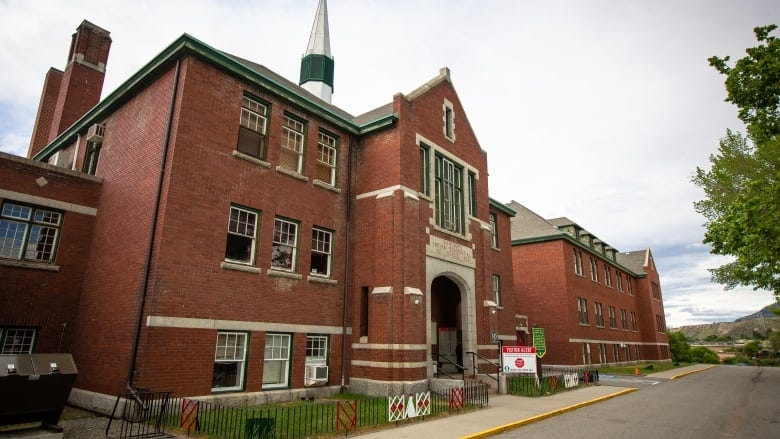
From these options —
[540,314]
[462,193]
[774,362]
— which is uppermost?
[462,193]

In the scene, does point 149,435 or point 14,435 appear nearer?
point 14,435

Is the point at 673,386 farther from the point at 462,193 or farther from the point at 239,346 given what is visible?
the point at 239,346

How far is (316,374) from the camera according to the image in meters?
15.4

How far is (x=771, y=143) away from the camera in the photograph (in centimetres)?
1795

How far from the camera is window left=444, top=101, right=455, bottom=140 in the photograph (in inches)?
856

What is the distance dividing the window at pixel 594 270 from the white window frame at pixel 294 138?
31795 millimetres

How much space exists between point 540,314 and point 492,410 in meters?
22.5

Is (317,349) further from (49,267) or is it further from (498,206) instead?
(498,206)

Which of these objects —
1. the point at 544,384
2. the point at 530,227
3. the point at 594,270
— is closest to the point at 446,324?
the point at 544,384

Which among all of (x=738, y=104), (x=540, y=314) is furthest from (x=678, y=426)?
(x=540, y=314)

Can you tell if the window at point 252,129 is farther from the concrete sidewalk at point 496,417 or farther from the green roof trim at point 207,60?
the concrete sidewalk at point 496,417

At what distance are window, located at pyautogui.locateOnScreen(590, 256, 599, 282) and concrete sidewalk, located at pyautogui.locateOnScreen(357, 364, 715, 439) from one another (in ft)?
75.0

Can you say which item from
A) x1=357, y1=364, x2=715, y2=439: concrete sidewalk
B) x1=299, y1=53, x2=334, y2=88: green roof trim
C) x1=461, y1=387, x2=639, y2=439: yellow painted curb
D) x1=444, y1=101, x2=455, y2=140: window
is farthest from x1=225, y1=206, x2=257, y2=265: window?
x1=299, y1=53, x2=334, y2=88: green roof trim

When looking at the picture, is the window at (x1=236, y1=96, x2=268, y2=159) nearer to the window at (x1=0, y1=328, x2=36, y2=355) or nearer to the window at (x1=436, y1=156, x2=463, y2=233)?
the window at (x1=436, y1=156, x2=463, y2=233)
